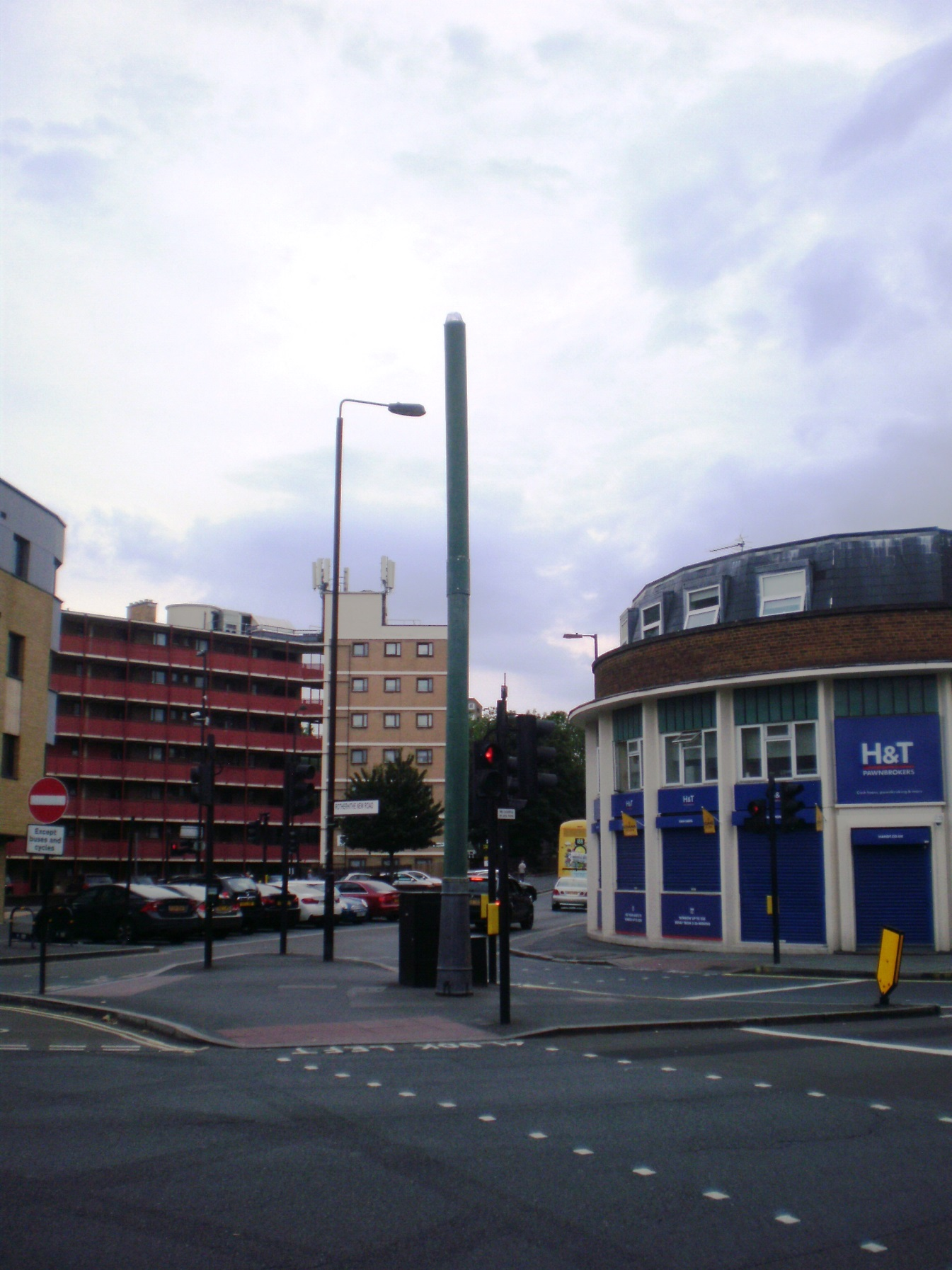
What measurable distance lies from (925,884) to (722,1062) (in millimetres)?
15472

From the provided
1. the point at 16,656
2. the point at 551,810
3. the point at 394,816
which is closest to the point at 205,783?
the point at 16,656

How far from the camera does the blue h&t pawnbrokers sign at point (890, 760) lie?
24891 millimetres

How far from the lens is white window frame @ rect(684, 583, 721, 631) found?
2981cm

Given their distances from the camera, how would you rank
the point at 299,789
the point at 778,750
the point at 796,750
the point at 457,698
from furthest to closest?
the point at 778,750
the point at 796,750
the point at 299,789
the point at 457,698

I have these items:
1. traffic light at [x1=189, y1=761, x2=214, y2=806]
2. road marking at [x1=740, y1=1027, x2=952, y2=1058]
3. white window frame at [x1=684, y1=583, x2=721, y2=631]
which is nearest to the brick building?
white window frame at [x1=684, y1=583, x2=721, y2=631]

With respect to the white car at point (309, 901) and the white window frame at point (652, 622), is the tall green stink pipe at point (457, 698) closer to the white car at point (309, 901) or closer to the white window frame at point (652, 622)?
the white window frame at point (652, 622)

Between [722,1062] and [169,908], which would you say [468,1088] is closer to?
[722,1062]

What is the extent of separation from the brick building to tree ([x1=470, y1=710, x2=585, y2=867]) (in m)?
15.7

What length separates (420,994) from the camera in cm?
1606

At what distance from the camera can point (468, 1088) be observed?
30.6ft

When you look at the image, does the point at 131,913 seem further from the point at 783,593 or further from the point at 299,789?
the point at 783,593

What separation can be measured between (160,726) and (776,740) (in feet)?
176

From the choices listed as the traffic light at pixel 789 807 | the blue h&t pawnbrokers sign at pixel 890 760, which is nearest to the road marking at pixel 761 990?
the traffic light at pixel 789 807

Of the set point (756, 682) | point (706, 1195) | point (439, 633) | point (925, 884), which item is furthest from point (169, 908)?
point (439, 633)
